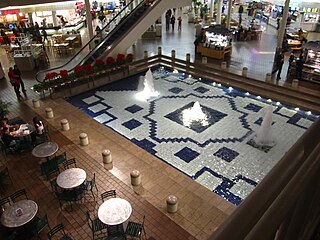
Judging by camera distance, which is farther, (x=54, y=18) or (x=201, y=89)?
(x=54, y=18)

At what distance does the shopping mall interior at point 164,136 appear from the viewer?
1171 millimetres

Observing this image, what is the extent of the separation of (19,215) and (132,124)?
542 cm

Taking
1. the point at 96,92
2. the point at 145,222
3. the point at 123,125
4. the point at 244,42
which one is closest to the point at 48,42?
the point at 96,92

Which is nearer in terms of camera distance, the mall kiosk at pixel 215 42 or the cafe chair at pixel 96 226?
the cafe chair at pixel 96 226

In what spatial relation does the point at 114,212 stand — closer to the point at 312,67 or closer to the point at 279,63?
the point at 279,63

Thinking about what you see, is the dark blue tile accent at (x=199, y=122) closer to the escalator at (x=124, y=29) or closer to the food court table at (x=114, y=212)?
the food court table at (x=114, y=212)

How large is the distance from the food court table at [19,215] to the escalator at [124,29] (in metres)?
9.28

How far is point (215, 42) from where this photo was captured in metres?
15.5

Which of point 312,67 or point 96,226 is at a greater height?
point 312,67

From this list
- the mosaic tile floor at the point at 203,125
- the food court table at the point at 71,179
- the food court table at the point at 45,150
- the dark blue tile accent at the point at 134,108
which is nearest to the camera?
the food court table at the point at 71,179

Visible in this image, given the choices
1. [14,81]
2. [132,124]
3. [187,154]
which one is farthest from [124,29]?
[187,154]

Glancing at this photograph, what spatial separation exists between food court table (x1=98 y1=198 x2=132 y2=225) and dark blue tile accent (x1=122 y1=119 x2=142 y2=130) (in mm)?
4653

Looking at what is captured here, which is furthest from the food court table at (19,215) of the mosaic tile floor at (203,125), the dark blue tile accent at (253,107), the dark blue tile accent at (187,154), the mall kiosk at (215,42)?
the mall kiosk at (215,42)

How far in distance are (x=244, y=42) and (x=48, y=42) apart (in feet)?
42.5
